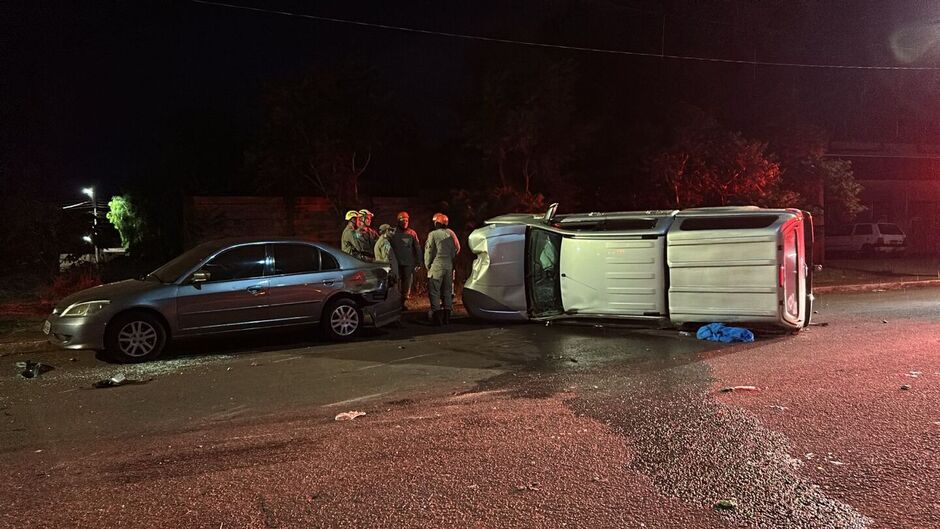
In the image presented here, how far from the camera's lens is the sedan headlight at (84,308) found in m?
7.62

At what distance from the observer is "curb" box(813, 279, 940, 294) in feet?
50.0

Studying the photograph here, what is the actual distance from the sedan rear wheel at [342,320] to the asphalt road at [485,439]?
77 centimetres

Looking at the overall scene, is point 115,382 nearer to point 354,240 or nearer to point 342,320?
point 342,320

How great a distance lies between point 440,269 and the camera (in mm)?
10219

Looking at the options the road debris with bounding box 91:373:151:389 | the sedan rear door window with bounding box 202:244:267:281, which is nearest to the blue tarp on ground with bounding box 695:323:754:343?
the sedan rear door window with bounding box 202:244:267:281

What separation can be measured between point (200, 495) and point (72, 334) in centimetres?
467

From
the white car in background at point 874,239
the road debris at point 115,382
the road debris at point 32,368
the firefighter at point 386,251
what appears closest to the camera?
the road debris at point 115,382

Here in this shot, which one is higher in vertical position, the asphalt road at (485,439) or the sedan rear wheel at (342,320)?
the sedan rear wheel at (342,320)

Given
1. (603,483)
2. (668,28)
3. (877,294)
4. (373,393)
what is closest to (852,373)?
(603,483)

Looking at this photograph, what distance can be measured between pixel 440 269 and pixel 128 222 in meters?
16.3

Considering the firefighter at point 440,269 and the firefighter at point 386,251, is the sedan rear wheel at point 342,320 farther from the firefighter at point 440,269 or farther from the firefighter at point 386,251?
the firefighter at point 440,269

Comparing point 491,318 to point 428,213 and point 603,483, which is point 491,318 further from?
point 428,213

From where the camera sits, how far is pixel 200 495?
393 cm

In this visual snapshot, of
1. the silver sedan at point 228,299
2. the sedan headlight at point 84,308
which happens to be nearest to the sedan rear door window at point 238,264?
the silver sedan at point 228,299
